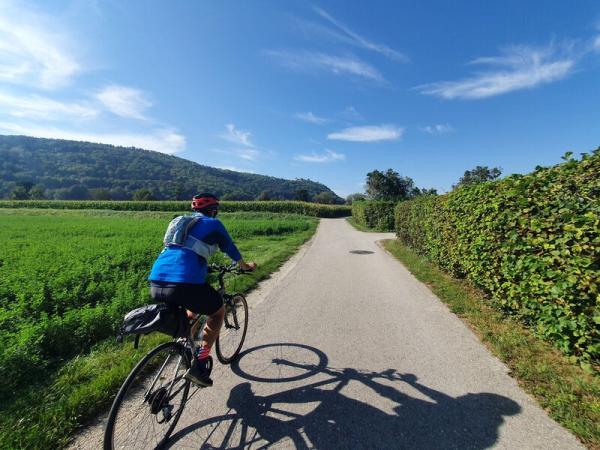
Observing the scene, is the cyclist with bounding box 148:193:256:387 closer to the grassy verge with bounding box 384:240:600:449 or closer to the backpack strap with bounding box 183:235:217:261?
the backpack strap with bounding box 183:235:217:261

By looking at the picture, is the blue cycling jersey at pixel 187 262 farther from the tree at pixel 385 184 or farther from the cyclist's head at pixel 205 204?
the tree at pixel 385 184

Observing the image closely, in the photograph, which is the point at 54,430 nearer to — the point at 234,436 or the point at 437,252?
the point at 234,436

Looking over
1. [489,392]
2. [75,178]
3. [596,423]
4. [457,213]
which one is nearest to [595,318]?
[596,423]

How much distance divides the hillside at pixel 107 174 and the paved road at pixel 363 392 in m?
85.7

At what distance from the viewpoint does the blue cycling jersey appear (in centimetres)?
271

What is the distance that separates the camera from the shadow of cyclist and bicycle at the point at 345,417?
248cm

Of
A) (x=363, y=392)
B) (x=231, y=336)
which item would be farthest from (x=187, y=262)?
(x=363, y=392)

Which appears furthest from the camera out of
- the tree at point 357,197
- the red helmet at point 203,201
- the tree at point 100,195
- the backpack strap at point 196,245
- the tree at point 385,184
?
the tree at point 100,195

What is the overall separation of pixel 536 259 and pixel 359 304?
314cm

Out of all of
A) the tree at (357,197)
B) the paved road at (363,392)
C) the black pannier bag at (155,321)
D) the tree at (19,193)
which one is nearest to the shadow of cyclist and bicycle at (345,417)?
the paved road at (363,392)

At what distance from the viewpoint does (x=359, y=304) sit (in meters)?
6.10

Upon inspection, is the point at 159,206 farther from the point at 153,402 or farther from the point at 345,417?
the point at 345,417

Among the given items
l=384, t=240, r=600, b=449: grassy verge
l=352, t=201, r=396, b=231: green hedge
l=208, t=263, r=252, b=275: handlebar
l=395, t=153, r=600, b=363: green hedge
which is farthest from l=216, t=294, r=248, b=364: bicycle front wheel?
l=352, t=201, r=396, b=231: green hedge

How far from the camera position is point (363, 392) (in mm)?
3127
